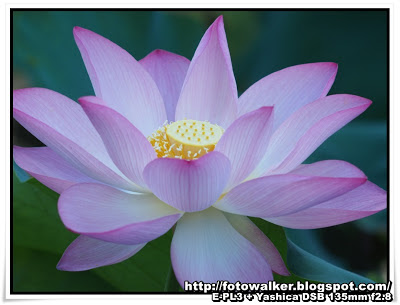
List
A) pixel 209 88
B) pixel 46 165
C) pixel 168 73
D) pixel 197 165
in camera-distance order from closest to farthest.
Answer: pixel 197 165, pixel 46 165, pixel 209 88, pixel 168 73

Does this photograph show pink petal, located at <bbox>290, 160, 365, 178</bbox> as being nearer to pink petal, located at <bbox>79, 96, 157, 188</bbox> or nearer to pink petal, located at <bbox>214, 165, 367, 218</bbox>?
pink petal, located at <bbox>214, 165, 367, 218</bbox>

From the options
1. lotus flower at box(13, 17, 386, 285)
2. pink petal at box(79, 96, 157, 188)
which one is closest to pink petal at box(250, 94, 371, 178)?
lotus flower at box(13, 17, 386, 285)

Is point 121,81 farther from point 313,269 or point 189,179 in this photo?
point 313,269

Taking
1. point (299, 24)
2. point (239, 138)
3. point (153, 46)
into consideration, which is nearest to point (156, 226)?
point (239, 138)

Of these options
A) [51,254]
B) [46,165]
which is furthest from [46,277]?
[46,165]

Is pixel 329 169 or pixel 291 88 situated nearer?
pixel 329 169

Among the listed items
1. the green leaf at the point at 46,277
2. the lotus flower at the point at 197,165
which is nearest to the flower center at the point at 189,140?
the lotus flower at the point at 197,165

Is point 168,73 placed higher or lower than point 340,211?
higher

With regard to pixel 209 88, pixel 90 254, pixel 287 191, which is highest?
pixel 209 88
